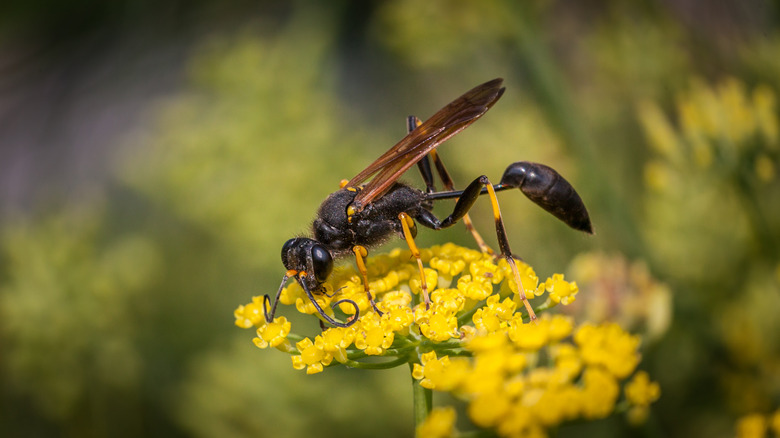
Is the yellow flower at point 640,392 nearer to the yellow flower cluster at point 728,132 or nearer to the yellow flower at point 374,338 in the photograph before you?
the yellow flower at point 374,338

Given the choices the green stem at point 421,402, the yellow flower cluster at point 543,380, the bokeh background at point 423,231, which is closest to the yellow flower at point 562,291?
the yellow flower cluster at point 543,380

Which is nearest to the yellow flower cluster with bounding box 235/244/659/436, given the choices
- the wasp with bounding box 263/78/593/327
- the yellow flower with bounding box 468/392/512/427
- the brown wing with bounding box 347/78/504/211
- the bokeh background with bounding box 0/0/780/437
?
the yellow flower with bounding box 468/392/512/427

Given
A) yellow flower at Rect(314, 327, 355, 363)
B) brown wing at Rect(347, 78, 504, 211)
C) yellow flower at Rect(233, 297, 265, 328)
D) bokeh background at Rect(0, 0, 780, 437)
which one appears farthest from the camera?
bokeh background at Rect(0, 0, 780, 437)

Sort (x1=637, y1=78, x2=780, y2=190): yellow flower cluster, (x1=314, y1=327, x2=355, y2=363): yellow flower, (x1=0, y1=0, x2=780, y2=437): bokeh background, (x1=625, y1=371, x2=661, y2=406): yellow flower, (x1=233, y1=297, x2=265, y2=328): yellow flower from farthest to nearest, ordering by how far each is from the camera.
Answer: (x1=0, y1=0, x2=780, y2=437): bokeh background < (x1=637, y1=78, x2=780, y2=190): yellow flower cluster < (x1=233, y1=297, x2=265, y2=328): yellow flower < (x1=314, y1=327, x2=355, y2=363): yellow flower < (x1=625, y1=371, x2=661, y2=406): yellow flower

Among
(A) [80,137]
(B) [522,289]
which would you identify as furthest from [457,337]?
(A) [80,137]

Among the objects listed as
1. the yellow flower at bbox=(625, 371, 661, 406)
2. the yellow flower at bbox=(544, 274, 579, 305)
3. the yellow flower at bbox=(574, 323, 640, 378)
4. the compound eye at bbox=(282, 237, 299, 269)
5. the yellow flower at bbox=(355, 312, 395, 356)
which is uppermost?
the compound eye at bbox=(282, 237, 299, 269)

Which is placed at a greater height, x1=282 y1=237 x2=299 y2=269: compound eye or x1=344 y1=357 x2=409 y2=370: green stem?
x1=282 y1=237 x2=299 y2=269: compound eye

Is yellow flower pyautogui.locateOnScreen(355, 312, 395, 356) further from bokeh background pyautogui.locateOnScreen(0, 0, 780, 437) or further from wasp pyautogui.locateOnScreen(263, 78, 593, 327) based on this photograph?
bokeh background pyautogui.locateOnScreen(0, 0, 780, 437)
